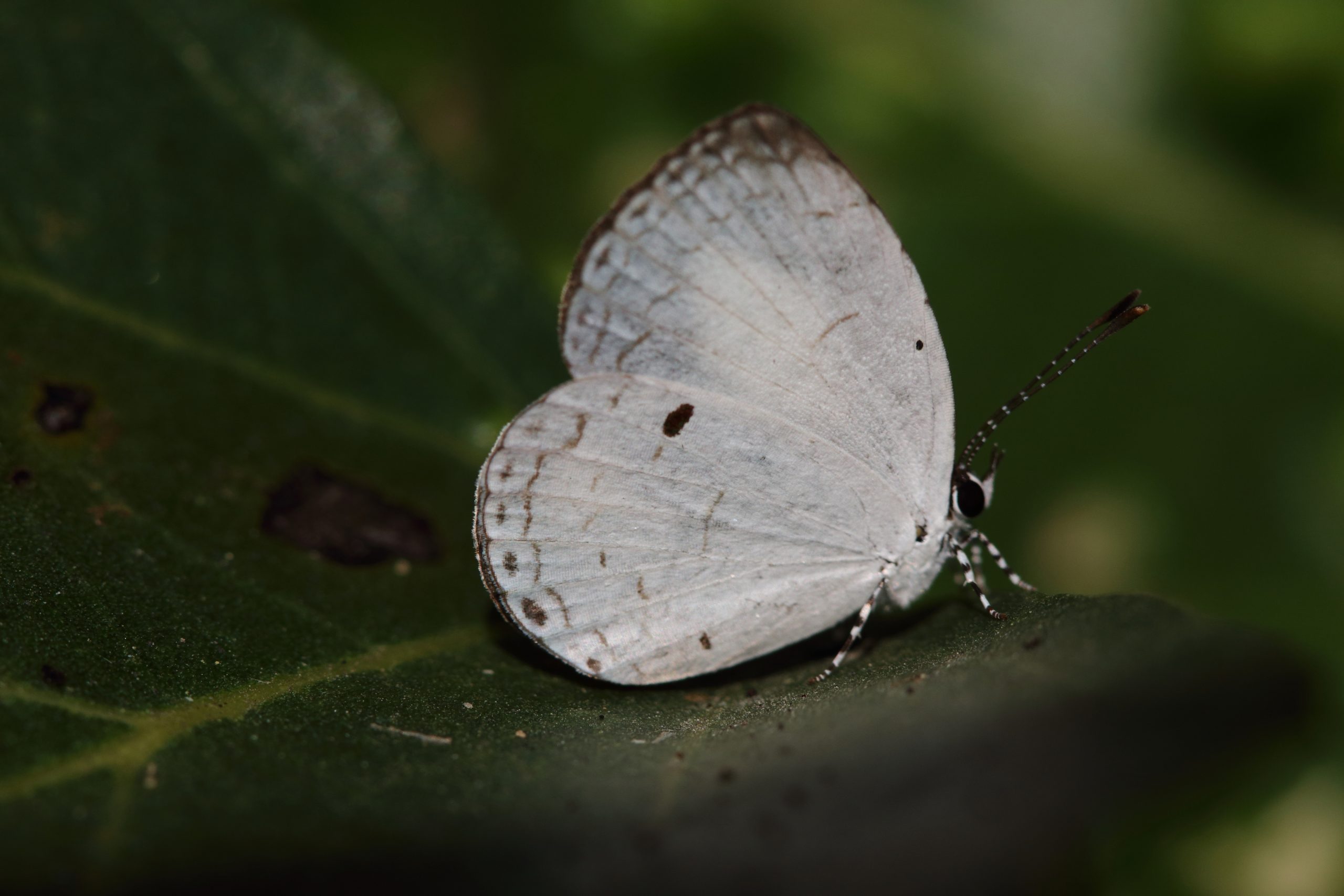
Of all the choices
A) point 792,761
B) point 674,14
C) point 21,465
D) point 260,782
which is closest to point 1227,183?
point 674,14

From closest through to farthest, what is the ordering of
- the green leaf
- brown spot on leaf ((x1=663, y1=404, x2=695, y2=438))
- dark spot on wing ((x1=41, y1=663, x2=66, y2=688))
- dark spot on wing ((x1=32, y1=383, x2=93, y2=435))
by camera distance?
the green leaf → dark spot on wing ((x1=41, y1=663, x2=66, y2=688)) → dark spot on wing ((x1=32, y1=383, x2=93, y2=435)) → brown spot on leaf ((x1=663, y1=404, x2=695, y2=438))

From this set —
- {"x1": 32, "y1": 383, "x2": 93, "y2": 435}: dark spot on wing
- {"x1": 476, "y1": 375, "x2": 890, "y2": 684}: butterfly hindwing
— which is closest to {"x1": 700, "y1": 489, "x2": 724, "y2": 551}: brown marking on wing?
{"x1": 476, "y1": 375, "x2": 890, "y2": 684}: butterfly hindwing

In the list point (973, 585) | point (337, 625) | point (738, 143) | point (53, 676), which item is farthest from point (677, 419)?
point (53, 676)

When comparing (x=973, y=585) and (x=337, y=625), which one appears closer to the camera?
(x=337, y=625)

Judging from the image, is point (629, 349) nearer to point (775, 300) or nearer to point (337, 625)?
point (775, 300)

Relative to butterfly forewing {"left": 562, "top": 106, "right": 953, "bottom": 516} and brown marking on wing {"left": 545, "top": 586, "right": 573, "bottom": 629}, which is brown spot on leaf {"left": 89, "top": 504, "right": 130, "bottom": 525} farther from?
butterfly forewing {"left": 562, "top": 106, "right": 953, "bottom": 516}
